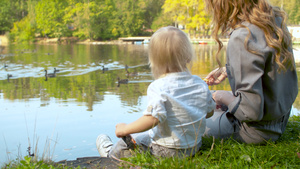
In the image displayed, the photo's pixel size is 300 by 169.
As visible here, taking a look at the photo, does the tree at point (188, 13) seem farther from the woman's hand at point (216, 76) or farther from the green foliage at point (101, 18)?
the woman's hand at point (216, 76)

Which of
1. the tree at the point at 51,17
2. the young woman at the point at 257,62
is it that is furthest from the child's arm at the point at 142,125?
the tree at the point at 51,17

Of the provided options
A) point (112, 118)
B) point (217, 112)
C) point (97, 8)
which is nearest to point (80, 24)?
point (97, 8)

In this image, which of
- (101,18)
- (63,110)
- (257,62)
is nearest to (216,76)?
(257,62)

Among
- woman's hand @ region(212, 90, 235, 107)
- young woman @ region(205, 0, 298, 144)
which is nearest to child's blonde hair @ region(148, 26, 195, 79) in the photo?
young woman @ region(205, 0, 298, 144)

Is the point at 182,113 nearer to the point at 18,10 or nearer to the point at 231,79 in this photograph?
the point at 231,79

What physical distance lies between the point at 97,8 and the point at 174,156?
49122 mm

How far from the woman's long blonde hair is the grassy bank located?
59 cm

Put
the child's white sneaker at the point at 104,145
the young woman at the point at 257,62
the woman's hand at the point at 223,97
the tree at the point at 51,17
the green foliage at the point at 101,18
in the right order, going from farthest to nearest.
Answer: the tree at the point at 51,17
the green foliage at the point at 101,18
the child's white sneaker at the point at 104,145
the woman's hand at the point at 223,97
the young woman at the point at 257,62

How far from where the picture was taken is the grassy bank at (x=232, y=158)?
2.07 m

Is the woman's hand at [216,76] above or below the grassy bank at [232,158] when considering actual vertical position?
above

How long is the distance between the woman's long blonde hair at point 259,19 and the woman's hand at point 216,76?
0.59m

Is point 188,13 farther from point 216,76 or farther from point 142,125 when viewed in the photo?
point 142,125

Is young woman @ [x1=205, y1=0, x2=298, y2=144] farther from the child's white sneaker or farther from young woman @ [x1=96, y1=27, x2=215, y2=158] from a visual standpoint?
the child's white sneaker

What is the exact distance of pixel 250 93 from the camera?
2.05m
